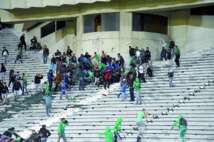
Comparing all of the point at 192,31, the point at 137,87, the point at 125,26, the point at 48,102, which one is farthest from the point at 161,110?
the point at 192,31

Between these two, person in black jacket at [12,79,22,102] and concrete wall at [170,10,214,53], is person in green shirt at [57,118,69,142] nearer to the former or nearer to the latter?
person in black jacket at [12,79,22,102]

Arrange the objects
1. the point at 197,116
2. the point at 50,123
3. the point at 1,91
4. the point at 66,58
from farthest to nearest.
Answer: the point at 66,58 < the point at 1,91 < the point at 50,123 < the point at 197,116

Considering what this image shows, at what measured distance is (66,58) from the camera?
32.0 metres

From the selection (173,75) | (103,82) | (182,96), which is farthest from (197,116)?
(103,82)

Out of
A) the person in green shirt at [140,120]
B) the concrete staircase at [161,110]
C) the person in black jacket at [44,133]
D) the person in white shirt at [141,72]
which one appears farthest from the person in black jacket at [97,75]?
the person in black jacket at [44,133]

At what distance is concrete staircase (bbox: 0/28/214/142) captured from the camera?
21.6m

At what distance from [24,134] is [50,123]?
1.59m

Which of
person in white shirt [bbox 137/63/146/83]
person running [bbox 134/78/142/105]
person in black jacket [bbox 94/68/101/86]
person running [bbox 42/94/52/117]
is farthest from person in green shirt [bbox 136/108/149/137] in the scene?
person in black jacket [bbox 94/68/101/86]

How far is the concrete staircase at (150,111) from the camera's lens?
850 inches

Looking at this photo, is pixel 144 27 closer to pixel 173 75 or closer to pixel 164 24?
pixel 164 24

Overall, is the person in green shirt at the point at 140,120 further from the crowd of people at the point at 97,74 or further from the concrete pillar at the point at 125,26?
the concrete pillar at the point at 125,26

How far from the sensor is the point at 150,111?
2355 cm

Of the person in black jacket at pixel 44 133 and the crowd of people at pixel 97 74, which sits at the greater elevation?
the crowd of people at pixel 97 74

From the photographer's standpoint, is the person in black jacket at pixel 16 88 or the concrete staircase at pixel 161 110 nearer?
the concrete staircase at pixel 161 110
